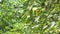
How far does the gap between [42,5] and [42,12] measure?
11 centimetres

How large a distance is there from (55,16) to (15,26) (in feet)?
4.90

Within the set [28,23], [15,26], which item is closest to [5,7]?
[15,26]

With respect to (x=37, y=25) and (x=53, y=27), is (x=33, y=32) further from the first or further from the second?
(x=53, y=27)

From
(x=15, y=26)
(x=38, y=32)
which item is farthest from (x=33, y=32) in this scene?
(x=15, y=26)

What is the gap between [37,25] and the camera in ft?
8.74

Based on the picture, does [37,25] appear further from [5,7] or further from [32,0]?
[5,7]

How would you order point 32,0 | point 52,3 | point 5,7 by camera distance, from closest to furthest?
point 52,3, point 32,0, point 5,7

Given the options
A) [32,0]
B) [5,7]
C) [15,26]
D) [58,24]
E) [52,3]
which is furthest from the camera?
[5,7]

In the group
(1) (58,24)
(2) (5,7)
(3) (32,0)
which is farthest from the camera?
(2) (5,7)

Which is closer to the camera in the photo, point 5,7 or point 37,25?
point 37,25

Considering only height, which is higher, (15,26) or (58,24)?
(58,24)

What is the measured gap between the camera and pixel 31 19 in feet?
9.30

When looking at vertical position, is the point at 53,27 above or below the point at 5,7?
above

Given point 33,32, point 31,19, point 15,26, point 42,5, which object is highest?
point 42,5
